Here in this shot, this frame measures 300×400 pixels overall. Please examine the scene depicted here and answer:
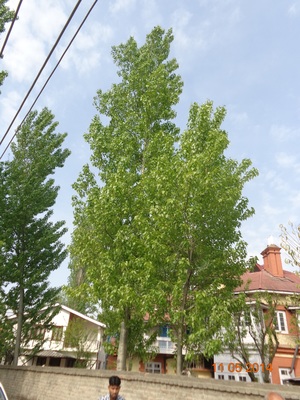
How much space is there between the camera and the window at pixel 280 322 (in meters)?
23.2

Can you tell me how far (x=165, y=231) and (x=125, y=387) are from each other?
16.7ft

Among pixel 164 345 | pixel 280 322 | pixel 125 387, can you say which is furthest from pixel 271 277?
pixel 125 387

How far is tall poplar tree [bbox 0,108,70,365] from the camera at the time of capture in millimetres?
19269

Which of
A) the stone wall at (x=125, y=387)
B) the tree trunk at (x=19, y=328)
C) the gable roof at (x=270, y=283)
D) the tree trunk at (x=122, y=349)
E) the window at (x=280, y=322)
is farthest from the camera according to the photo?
the gable roof at (x=270, y=283)

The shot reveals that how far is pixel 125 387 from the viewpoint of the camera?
9797 mm

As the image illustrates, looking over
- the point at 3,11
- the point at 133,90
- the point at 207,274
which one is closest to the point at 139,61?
the point at 133,90

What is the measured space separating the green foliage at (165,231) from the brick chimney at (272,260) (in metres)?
16.6

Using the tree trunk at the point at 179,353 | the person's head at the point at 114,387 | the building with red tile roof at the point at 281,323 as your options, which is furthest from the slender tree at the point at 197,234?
the building with red tile roof at the point at 281,323

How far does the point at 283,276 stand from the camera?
92.1ft

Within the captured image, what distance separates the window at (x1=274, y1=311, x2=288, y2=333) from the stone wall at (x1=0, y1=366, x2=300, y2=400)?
16119 millimetres

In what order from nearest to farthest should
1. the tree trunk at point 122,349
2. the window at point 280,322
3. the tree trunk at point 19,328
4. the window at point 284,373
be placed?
1. the tree trunk at point 122,349
2. the tree trunk at point 19,328
3. the window at point 284,373
4. the window at point 280,322

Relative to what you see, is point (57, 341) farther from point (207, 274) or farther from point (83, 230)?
point (207, 274)

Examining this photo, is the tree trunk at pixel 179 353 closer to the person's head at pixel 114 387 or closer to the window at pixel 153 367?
the person's head at pixel 114 387

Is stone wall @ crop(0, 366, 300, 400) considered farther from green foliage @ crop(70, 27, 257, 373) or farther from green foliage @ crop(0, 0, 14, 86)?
green foliage @ crop(0, 0, 14, 86)
